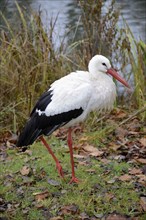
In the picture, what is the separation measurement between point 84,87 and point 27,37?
106 inches

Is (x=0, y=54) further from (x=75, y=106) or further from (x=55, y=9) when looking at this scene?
(x=55, y=9)

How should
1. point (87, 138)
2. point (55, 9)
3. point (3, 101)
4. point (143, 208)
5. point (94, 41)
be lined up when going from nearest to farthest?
point (143, 208) → point (87, 138) → point (3, 101) → point (94, 41) → point (55, 9)

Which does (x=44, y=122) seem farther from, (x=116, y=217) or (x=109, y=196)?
(x=116, y=217)

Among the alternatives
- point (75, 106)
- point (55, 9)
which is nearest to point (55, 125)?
point (75, 106)

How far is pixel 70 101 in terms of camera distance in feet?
18.0

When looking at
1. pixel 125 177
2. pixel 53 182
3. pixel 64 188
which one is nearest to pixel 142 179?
pixel 125 177

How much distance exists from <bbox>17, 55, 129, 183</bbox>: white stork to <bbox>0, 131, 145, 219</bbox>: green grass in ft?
0.75

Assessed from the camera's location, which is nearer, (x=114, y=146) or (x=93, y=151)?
(x=93, y=151)

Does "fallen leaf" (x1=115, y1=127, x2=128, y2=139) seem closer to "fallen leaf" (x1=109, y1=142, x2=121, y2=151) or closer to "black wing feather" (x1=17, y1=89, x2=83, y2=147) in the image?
"fallen leaf" (x1=109, y1=142, x2=121, y2=151)

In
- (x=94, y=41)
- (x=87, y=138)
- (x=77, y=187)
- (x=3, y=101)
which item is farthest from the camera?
(x=94, y=41)

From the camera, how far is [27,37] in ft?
26.1

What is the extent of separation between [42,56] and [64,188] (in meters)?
3.02

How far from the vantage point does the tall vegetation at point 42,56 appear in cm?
755

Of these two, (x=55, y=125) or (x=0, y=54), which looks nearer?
(x=55, y=125)
